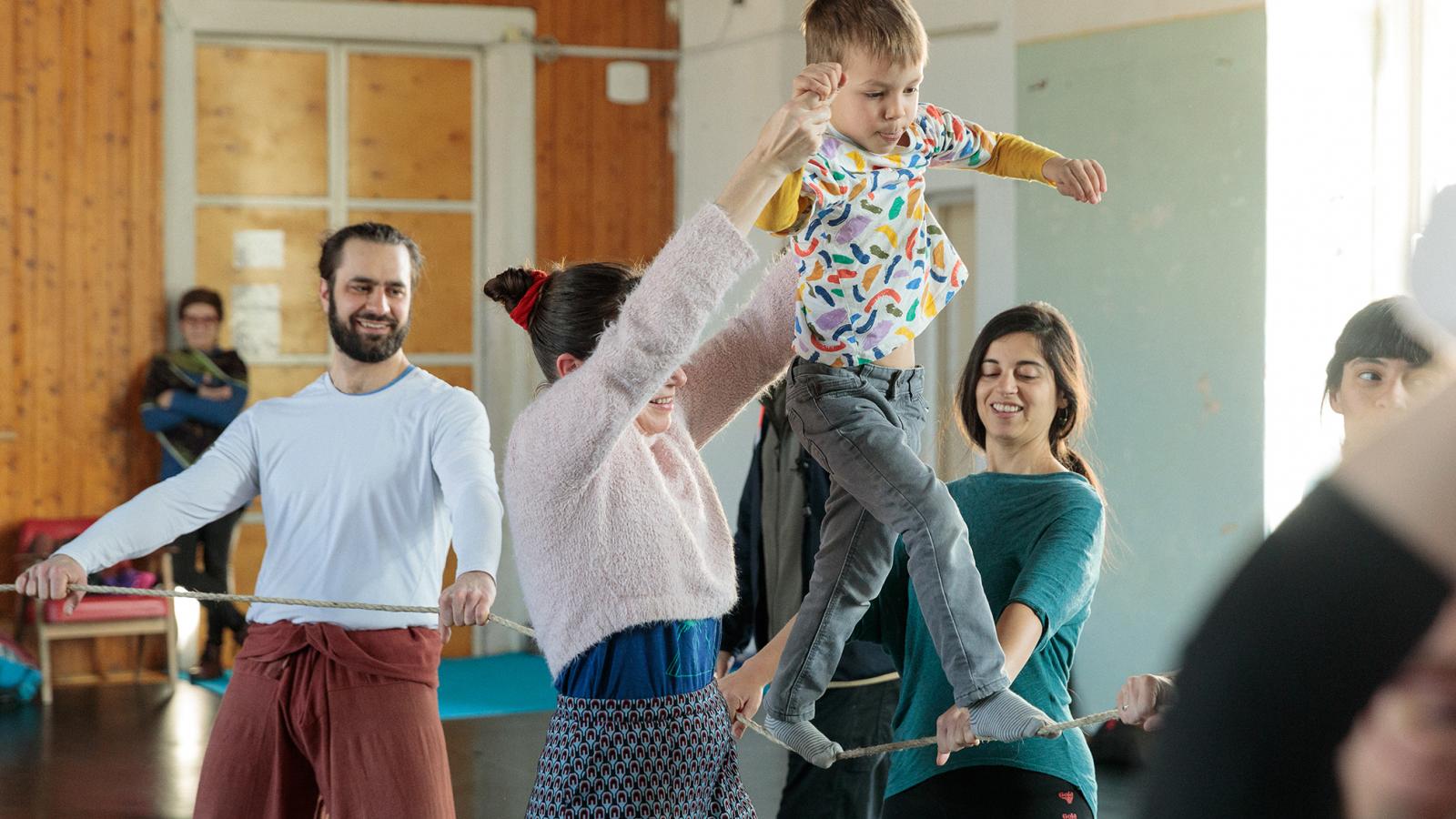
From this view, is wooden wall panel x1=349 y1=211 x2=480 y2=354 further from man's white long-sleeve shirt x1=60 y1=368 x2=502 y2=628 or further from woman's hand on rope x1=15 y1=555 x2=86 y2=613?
woman's hand on rope x1=15 y1=555 x2=86 y2=613

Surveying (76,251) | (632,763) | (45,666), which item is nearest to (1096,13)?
(632,763)

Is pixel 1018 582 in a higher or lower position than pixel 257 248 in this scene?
lower

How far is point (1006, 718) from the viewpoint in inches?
86.8

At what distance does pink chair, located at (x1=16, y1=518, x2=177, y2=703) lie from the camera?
7645mm

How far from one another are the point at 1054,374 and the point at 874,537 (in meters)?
0.43

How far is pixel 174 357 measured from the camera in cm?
808

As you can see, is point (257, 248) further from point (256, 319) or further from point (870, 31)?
point (870, 31)

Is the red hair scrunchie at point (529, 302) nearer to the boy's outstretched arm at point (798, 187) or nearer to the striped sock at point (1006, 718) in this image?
the boy's outstretched arm at point (798, 187)

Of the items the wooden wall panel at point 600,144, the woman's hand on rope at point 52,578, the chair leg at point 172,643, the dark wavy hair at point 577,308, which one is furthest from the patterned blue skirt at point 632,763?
the wooden wall panel at point 600,144

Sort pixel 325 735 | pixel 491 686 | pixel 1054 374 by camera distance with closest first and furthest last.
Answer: pixel 1054 374
pixel 325 735
pixel 491 686

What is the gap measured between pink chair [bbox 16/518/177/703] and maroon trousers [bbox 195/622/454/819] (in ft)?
16.4

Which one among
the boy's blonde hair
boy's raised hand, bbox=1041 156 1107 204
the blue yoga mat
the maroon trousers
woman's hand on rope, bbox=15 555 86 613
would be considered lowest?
the blue yoga mat

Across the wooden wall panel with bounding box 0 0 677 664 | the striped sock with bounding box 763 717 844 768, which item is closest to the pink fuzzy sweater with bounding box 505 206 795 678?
the striped sock with bounding box 763 717 844 768

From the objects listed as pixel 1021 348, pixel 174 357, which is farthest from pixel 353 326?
pixel 174 357
